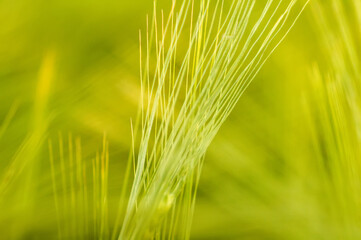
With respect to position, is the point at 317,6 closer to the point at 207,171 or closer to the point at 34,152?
the point at 207,171

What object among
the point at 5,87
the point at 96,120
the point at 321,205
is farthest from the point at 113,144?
the point at 321,205

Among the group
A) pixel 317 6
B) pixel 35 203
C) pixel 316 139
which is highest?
pixel 317 6

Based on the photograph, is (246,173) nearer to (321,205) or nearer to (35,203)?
(321,205)

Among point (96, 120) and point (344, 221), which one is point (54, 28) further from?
point (344, 221)

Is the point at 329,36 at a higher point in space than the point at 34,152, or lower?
higher

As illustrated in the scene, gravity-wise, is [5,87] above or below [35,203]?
above

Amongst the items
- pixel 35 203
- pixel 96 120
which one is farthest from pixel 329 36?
pixel 35 203
